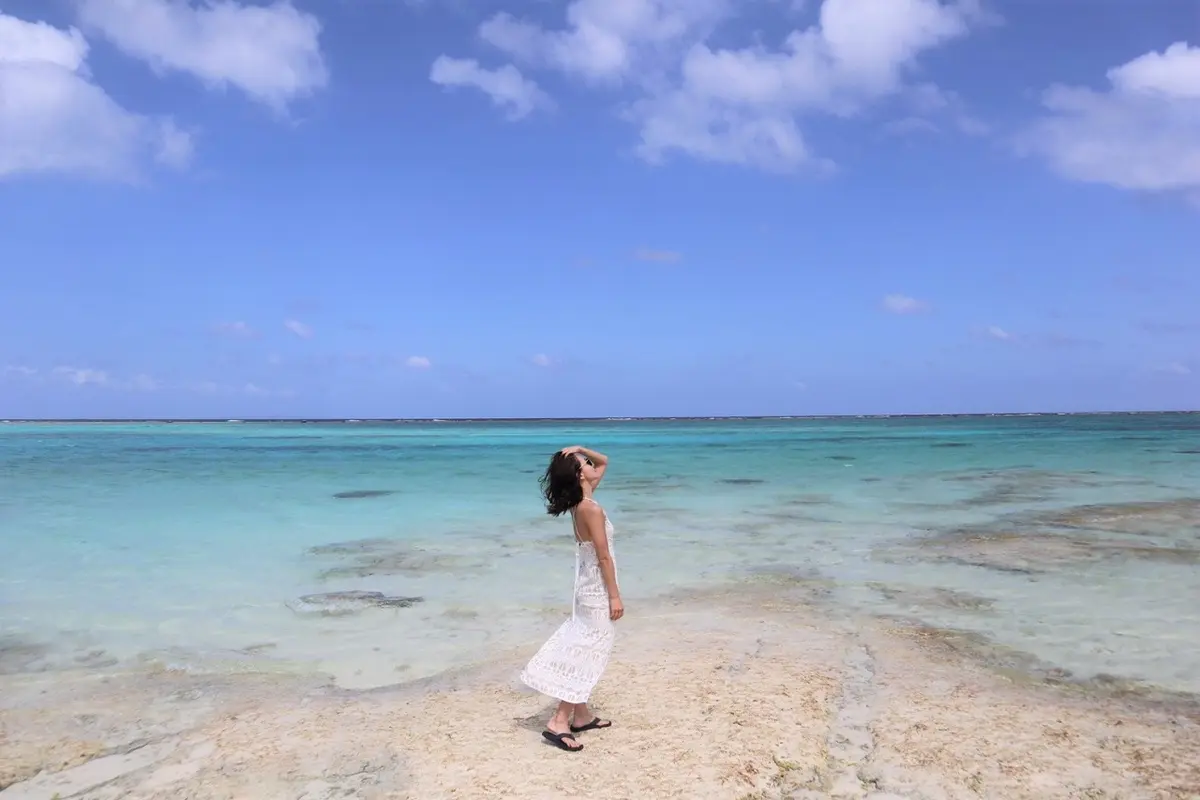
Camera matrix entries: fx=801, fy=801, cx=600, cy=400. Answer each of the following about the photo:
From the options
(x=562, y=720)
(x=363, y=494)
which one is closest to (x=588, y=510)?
(x=562, y=720)

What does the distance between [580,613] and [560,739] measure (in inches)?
26.6

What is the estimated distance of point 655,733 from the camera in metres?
4.54

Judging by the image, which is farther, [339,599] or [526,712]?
[339,599]

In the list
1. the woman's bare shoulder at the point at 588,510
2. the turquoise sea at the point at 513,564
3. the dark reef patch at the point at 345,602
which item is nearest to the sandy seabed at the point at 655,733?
the turquoise sea at the point at 513,564

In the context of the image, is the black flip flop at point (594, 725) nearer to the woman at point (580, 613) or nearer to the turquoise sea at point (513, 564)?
the woman at point (580, 613)

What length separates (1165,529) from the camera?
11.8m

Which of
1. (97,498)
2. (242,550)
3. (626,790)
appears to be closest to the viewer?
(626,790)

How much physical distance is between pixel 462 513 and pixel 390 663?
29.8 ft

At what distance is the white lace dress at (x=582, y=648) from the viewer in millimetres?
4418

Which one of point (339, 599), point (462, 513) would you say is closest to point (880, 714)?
point (339, 599)

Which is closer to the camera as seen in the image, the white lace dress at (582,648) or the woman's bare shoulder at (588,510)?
the woman's bare shoulder at (588,510)

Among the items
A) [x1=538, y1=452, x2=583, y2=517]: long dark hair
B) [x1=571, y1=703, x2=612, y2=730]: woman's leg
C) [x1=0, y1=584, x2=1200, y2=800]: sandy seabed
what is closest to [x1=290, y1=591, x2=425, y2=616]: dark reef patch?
[x1=0, y1=584, x2=1200, y2=800]: sandy seabed

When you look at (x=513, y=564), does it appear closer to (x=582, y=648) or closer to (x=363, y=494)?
(x=582, y=648)

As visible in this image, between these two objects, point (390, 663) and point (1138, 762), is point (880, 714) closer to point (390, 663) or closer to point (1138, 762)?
point (1138, 762)
